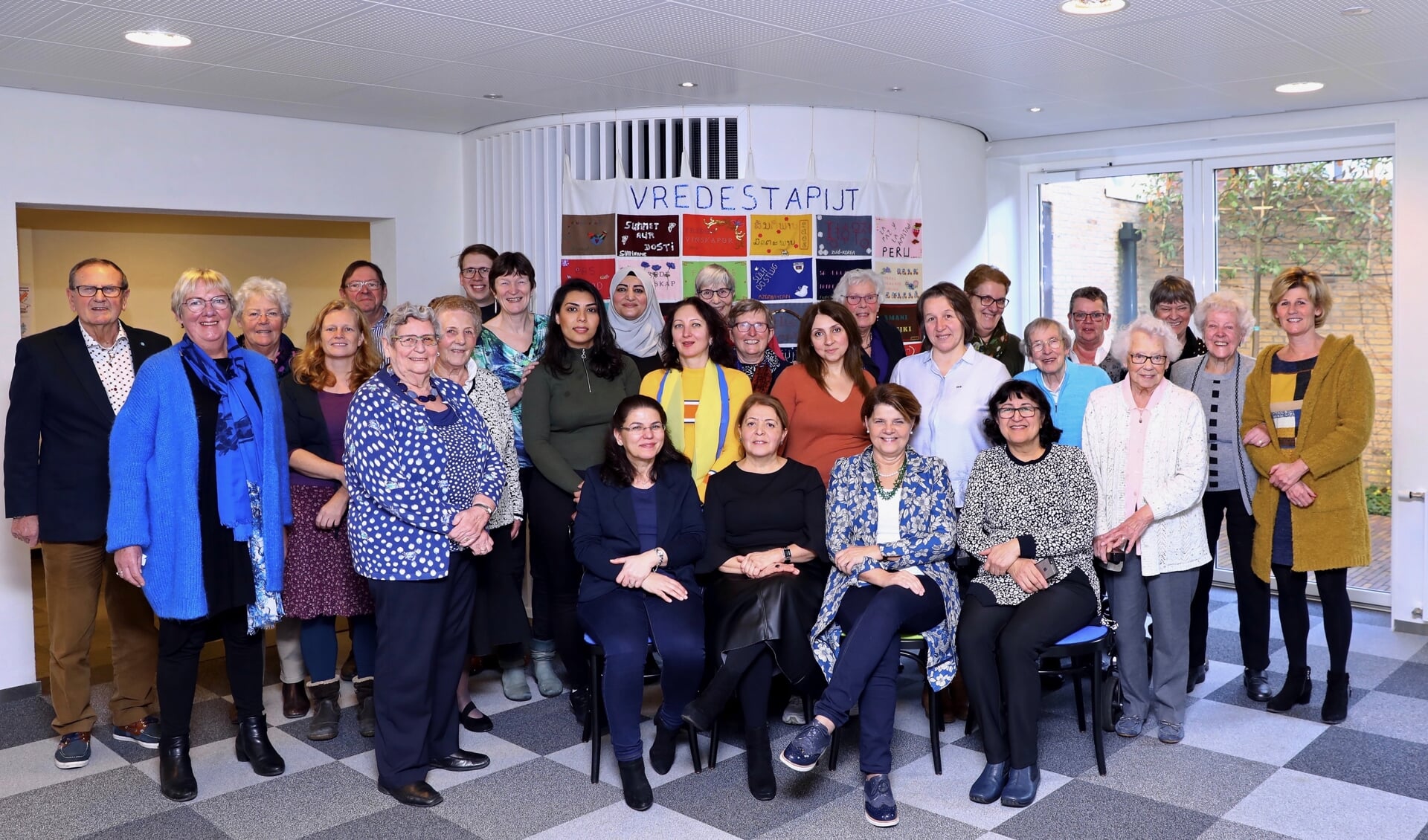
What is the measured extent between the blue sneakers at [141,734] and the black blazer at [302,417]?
3.80 feet

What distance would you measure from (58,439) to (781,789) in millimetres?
2677

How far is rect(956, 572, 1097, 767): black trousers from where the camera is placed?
3543 mm

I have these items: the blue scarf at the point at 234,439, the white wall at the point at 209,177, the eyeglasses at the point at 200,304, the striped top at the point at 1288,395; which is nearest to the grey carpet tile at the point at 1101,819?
the striped top at the point at 1288,395

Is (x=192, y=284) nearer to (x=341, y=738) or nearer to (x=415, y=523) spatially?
(x=415, y=523)

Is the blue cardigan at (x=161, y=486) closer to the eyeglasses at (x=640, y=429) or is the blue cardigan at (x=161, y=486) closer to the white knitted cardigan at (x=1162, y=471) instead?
the eyeglasses at (x=640, y=429)

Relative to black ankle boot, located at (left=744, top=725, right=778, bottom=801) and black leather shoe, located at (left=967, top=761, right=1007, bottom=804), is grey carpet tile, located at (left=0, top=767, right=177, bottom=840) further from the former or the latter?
black leather shoe, located at (left=967, top=761, right=1007, bottom=804)

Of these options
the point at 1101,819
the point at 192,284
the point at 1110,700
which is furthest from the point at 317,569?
the point at 1110,700

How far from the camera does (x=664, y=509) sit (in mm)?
3828

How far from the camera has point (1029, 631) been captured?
3607 millimetres

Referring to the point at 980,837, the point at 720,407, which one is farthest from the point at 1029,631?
the point at 720,407

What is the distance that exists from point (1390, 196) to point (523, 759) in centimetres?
509

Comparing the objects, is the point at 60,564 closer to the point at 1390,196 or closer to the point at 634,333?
the point at 634,333

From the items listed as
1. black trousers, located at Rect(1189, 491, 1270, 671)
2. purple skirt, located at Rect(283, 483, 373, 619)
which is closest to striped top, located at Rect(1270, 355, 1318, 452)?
black trousers, located at Rect(1189, 491, 1270, 671)

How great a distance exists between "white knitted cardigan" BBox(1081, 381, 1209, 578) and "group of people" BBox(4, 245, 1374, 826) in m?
0.01
